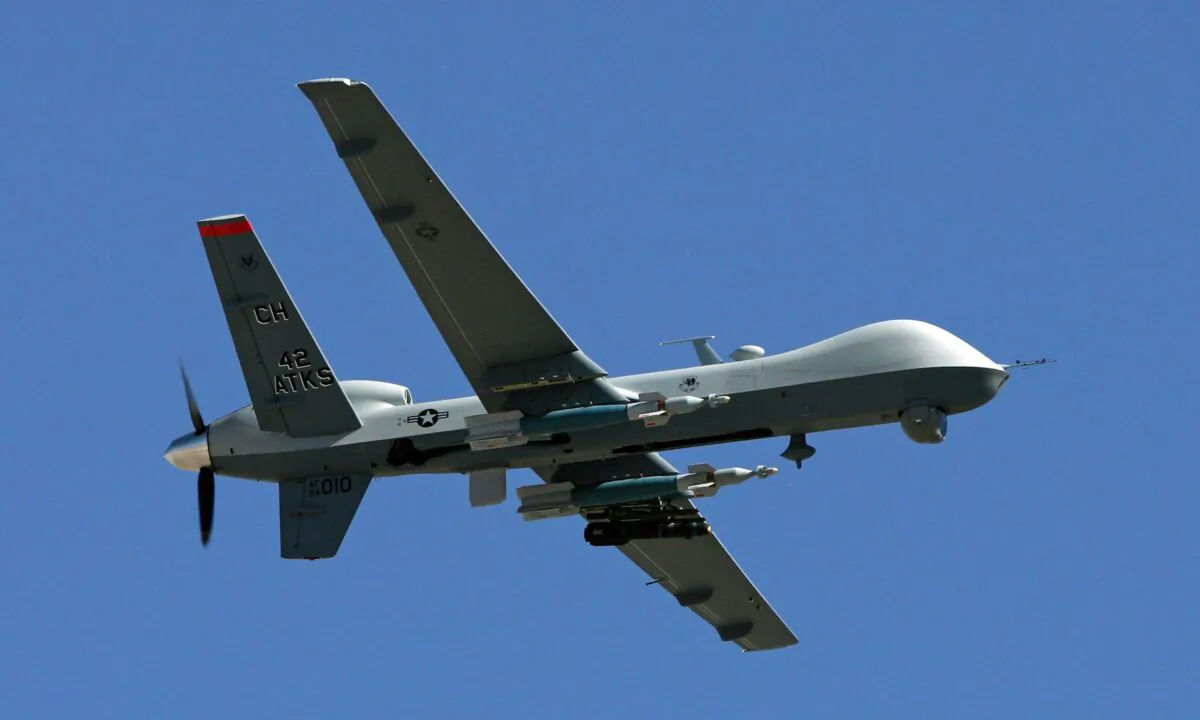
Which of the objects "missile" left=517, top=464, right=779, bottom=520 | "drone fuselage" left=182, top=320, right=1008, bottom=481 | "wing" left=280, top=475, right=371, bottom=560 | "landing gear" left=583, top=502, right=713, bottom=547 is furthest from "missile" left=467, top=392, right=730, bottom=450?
"landing gear" left=583, top=502, right=713, bottom=547

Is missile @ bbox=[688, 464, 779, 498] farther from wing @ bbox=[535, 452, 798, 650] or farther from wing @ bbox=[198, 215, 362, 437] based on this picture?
wing @ bbox=[198, 215, 362, 437]

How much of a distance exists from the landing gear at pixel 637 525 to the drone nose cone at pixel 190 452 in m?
9.41

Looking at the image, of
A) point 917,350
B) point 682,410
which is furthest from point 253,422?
point 917,350

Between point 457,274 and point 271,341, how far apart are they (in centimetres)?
684

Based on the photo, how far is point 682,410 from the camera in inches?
1797

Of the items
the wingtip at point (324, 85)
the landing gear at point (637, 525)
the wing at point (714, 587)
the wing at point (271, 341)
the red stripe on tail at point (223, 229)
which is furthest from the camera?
the wing at point (714, 587)

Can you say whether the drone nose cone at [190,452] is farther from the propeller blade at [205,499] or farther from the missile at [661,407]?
the missile at [661,407]

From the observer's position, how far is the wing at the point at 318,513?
49.0m

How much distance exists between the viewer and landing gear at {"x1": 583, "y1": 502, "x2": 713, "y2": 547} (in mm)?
51250

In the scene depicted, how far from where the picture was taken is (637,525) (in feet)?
169

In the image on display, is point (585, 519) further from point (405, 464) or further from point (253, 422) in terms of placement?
point (253, 422)

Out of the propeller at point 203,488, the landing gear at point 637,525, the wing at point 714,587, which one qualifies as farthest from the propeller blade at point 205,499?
the wing at point 714,587

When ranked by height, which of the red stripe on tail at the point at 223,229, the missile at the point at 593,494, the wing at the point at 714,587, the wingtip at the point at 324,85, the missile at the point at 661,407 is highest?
the wingtip at the point at 324,85

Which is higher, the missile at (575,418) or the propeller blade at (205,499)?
the missile at (575,418)
